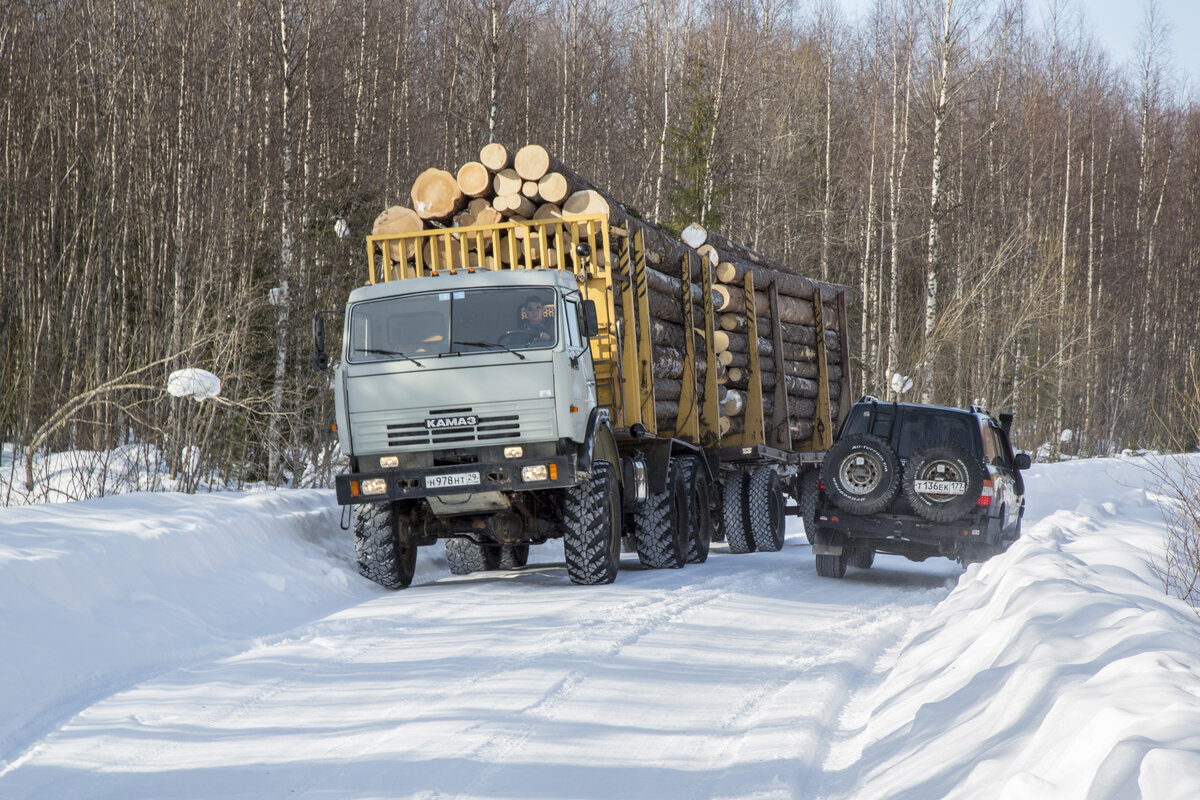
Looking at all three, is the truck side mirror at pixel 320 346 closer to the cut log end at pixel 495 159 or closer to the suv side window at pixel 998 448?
the cut log end at pixel 495 159

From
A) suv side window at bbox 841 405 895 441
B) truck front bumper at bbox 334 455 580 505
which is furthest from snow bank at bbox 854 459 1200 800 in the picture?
truck front bumper at bbox 334 455 580 505

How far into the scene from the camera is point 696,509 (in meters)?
13.2

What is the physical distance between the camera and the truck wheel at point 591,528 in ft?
33.6

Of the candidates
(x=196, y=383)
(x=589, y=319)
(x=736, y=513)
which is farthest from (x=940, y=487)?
(x=196, y=383)

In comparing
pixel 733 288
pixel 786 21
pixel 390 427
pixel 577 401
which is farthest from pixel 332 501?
pixel 786 21

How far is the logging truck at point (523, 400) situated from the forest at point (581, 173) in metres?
2.36

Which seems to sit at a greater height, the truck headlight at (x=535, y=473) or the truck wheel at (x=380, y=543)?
the truck headlight at (x=535, y=473)

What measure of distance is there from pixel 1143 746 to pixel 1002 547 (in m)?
8.02

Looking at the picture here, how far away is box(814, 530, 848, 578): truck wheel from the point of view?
1132cm

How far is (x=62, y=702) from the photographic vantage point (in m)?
5.92

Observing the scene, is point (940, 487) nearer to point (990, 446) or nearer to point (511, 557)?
point (990, 446)

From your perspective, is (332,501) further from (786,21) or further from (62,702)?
(786,21)

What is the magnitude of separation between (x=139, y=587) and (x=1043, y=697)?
20.5ft

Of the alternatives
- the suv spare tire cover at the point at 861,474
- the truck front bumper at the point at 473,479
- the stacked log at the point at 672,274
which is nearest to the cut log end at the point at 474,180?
the stacked log at the point at 672,274
